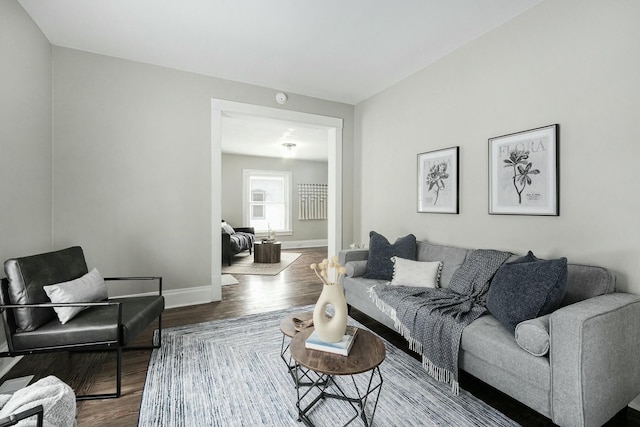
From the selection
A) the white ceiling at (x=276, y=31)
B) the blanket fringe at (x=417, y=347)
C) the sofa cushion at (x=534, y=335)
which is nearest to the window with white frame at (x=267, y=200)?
the white ceiling at (x=276, y=31)

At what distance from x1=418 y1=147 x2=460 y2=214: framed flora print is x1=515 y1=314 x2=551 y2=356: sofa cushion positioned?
5.13 feet

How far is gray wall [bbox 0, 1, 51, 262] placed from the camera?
2199mm

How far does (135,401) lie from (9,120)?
2259mm

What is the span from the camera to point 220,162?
361 centimetres

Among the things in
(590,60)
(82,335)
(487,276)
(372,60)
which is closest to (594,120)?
(590,60)

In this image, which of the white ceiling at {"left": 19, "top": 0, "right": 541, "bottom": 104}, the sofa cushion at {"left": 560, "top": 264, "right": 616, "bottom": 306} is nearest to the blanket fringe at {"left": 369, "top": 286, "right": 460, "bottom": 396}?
the sofa cushion at {"left": 560, "top": 264, "right": 616, "bottom": 306}

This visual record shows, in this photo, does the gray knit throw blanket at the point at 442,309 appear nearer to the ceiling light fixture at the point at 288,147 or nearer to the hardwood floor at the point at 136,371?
the hardwood floor at the point at 136,371

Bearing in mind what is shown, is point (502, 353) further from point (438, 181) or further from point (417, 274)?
point (438, 181)

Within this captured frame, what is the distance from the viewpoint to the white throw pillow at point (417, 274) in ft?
8.97

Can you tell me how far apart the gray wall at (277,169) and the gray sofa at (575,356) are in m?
7.00

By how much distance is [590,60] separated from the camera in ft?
6.71

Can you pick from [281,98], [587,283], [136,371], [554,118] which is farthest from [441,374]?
[281,98]

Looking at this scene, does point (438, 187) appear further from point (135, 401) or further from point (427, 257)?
point (135, 401)

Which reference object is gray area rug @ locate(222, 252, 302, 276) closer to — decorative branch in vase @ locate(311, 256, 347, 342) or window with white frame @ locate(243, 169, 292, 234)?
window with white frame @ locate(243, 169, 292, 234)
